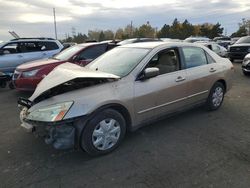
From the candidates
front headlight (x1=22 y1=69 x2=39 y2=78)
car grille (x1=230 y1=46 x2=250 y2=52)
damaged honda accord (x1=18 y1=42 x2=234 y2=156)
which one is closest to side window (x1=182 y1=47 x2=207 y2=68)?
damaged honda accord (x1=18 y1=42 x2=234 y2=156)

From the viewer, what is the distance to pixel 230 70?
6039mm

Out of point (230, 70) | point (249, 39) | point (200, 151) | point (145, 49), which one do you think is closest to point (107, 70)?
point (145, 49)

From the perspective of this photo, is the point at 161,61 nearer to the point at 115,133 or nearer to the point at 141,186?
the point at 115,133

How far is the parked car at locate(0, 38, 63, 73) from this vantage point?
10.1m

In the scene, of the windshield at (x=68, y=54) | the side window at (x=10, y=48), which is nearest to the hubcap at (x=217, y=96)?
the windshield at (x=68, y=54)

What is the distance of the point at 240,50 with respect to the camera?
47.9ft

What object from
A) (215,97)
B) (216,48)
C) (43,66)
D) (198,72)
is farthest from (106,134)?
(216,48)

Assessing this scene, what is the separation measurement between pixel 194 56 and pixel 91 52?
152 inches

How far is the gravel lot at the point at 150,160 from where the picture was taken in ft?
10.5

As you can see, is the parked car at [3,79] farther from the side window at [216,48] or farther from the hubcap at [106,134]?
the side window at [216,48]

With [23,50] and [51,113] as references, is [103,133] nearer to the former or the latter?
[51,113]

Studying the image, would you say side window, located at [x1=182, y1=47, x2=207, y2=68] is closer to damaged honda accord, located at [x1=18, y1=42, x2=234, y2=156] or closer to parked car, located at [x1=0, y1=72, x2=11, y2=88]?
damaged honda accord, located at [x1=18, y1=42, x2=234, y2=156]

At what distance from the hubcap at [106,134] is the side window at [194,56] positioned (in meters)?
2.04

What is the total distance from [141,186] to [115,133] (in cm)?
103
